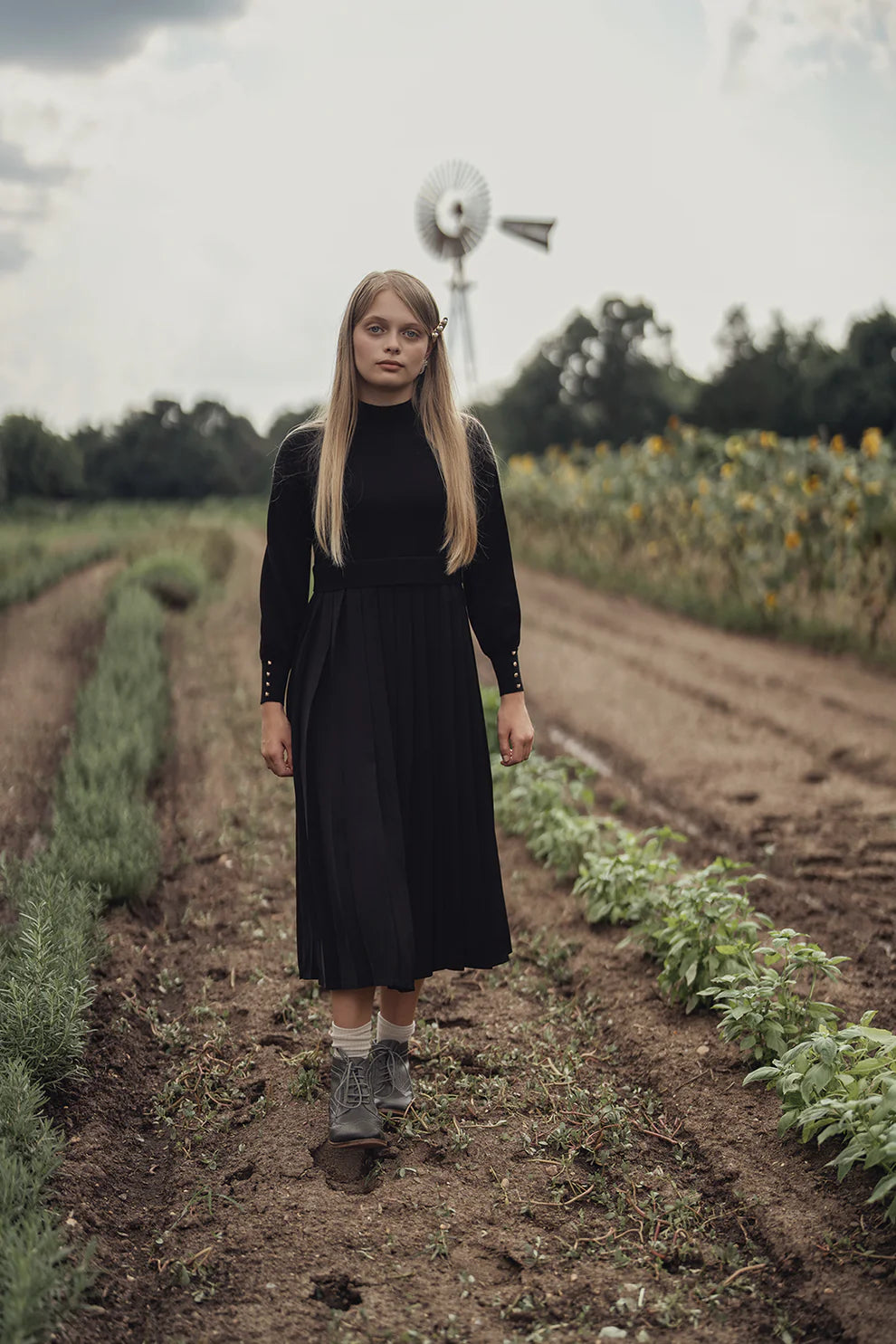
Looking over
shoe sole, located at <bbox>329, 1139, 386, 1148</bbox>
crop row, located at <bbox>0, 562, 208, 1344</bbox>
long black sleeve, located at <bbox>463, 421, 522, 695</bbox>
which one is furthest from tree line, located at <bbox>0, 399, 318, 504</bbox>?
shoe sole, located at <bbox>329, 1139, 386, 1148</bbox>

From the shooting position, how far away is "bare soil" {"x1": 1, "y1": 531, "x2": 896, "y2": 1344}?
200cm

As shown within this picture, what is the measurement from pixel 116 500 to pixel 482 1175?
7.62 meters

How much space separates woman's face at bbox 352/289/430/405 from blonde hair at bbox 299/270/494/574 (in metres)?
0.02

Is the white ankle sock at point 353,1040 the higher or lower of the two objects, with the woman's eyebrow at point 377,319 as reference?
lower

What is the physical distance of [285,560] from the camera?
252 cm

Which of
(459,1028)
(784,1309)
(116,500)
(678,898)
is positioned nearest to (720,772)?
(678,898)

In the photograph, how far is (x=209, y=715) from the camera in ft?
21.1

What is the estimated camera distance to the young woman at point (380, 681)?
2416mm

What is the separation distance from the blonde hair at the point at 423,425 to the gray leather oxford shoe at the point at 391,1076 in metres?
1.12

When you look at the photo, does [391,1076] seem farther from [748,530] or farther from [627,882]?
[748,530]

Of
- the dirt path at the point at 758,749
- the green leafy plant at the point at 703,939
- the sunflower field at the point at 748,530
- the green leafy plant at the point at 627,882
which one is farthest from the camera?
the sunflower field at the point at 748,530

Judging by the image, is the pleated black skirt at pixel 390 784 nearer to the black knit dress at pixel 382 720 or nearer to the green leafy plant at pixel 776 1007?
the black knit dress at pixel 382 720

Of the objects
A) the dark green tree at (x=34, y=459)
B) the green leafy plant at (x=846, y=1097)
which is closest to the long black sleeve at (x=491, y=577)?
the green leafy plant at (x=846, y=1097)

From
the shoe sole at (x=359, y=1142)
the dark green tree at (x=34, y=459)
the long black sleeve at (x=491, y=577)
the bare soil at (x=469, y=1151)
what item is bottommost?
the bare soil at (x=469, y=1151)
